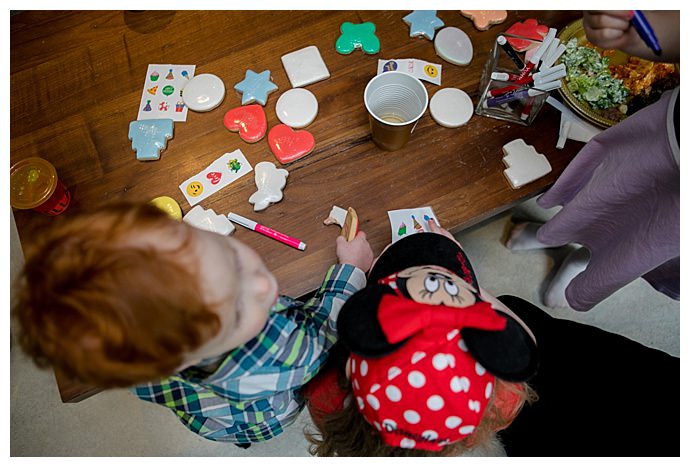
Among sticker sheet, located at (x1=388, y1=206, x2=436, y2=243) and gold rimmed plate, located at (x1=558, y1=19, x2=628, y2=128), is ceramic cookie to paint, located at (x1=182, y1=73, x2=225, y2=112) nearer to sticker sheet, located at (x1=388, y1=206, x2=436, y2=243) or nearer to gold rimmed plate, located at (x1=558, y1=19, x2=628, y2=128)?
sticker sheet, located at (x1=388, y1=206, x2=436, y2=243)

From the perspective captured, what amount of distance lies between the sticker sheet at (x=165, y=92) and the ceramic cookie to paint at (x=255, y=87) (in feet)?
0.40

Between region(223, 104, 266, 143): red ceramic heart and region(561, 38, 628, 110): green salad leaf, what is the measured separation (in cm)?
64

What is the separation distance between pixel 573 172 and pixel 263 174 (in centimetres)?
61

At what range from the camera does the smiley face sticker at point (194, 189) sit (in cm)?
91

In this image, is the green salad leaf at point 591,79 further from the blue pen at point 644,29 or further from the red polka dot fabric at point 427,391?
the red polka dot fabric at point 427,391

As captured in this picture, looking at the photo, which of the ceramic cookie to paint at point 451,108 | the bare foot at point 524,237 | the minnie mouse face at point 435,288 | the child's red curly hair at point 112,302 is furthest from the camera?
the bare foot at point 524,237

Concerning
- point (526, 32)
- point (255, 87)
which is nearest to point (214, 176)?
point (255, 87)

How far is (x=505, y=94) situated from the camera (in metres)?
0.90

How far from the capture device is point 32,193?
0.89 m

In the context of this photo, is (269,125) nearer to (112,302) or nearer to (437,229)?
(437,229)

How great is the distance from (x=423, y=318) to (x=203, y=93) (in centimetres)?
67

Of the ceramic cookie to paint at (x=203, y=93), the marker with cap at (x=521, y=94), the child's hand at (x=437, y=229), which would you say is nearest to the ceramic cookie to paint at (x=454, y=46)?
the marker with cap at (x=521, y=94)

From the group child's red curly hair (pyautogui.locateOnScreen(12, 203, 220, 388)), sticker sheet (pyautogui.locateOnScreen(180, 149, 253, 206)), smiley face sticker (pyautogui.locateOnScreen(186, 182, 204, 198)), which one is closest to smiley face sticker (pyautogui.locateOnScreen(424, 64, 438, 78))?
sticker sheet (pyautogui.locateOnScreen(180, 149, 253, 206))

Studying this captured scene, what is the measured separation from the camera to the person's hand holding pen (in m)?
0.71
